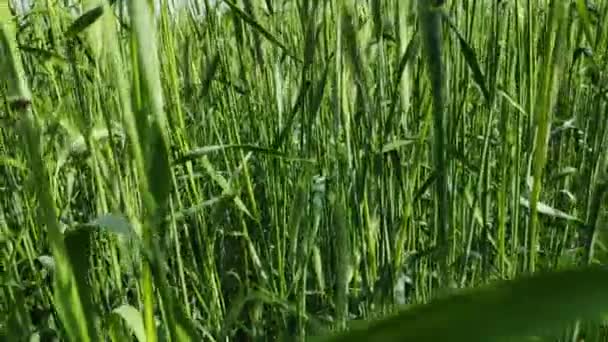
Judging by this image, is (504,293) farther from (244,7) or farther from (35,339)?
(35,339)

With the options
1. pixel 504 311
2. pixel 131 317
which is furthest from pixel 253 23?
pixel 504 311

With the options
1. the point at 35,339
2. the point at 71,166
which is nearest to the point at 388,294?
the point at 35,339

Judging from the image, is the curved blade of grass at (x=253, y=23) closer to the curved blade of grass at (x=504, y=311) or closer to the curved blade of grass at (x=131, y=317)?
the curved blade of grass at (x=131, y=317)

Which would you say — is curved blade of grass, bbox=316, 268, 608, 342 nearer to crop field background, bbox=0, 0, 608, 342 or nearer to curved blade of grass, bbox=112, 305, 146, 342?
crop field background, bbox=0, 0, 608, 342

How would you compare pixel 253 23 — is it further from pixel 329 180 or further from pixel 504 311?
pixel 504 311

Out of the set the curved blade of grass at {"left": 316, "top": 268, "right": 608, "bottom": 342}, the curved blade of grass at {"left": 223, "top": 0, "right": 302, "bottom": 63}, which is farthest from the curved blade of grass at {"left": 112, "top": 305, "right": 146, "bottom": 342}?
the curved blade of grass at {"left": 316, "top": 268, "right": 608, "bottom": 342}

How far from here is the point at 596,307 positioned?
0.42 ft

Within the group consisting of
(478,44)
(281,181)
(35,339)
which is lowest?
(35,339)

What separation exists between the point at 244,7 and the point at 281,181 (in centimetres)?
24

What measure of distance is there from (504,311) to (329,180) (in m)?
0.86

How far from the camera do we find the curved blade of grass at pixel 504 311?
13 centimetres

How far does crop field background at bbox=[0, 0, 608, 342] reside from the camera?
1.35 feet

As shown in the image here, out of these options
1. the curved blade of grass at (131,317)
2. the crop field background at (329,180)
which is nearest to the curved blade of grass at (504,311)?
the crop field background at (329,180)

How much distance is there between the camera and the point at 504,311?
0.43 ft
